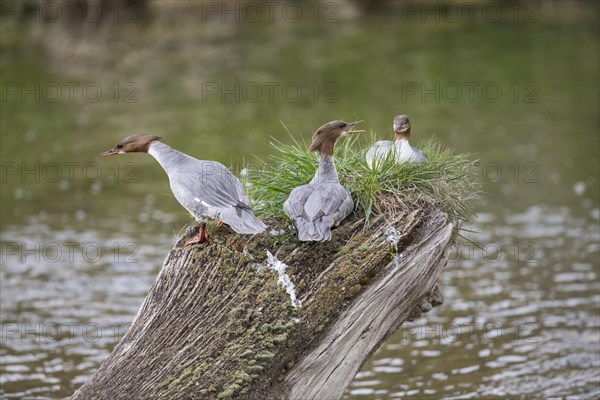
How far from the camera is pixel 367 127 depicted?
54.1ft

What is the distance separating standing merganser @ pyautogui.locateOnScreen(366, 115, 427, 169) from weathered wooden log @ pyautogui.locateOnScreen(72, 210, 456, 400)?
47 cm

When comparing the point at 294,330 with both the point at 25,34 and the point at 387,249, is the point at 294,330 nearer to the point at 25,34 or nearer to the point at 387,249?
the point at 387,249

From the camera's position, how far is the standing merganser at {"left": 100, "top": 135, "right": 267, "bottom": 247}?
17.2 feet

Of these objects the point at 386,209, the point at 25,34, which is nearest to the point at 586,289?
the point at 386,209

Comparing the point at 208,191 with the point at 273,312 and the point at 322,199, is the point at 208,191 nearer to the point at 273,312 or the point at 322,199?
the point at 322,199

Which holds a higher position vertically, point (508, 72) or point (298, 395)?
point (508, 72)

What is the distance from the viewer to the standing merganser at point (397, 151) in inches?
239

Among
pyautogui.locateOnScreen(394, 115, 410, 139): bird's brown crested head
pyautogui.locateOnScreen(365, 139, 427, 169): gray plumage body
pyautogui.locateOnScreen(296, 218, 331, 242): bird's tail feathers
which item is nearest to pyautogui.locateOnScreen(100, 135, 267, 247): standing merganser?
pyautogui.locateOnScreen(296, 218, 331, 242): bird's tail feathers

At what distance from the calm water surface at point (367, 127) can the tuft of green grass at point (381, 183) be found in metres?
0.75

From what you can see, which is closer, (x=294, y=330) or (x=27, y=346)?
(x=294, y=330)

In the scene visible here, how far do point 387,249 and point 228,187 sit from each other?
1047 millimetres

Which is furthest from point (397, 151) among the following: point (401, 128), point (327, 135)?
point (327, 135)

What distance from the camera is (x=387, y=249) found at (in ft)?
18.3

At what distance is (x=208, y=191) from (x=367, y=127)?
1132 centimetres
